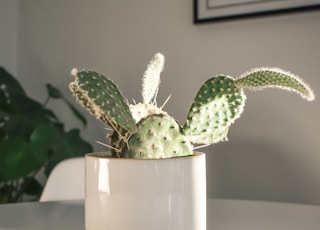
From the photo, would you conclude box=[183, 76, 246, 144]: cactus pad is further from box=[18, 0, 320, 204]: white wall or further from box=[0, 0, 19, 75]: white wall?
box=[0, 0, 19, 75]: white wall

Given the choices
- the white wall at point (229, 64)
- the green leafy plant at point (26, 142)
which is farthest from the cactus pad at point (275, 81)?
the green leafy plant at point (26, 142)

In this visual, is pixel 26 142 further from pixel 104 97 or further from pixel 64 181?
pixel 104 97

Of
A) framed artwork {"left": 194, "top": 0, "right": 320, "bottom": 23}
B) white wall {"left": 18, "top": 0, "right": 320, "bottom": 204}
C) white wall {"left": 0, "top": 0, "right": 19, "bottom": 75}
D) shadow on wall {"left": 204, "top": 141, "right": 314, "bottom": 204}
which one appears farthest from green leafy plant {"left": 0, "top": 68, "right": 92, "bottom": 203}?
framed artwork {"left": 194, "top": 0, "right": 320, "bottom": 23}

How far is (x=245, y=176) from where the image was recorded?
1478 mm

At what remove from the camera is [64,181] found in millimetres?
1336

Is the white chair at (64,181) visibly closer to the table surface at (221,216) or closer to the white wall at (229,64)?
the table surface at (221,216)

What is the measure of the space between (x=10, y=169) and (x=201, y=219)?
107 centimetres

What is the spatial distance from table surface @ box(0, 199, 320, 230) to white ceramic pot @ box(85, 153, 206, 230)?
0.25 meters

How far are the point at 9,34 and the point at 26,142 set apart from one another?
87cm

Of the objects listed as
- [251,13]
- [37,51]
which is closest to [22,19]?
[37,51]

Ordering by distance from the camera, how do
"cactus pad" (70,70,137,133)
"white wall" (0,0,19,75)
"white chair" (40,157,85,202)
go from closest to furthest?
"cactus pad" (70,70,137,133) < "white chair" (40,157,85,202) < "white wall" (0,0,19,75)

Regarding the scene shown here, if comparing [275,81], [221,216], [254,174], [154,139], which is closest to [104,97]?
[154,139]

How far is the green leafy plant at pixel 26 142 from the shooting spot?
60.6 inches

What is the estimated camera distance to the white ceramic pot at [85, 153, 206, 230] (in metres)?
0.57
